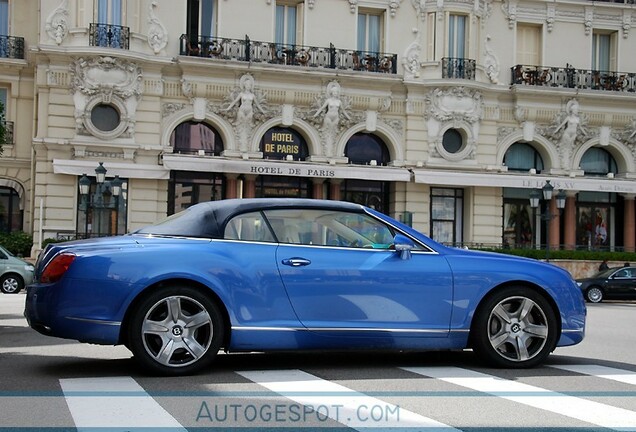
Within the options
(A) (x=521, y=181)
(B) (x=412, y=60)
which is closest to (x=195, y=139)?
(B) (x=412, y=60)

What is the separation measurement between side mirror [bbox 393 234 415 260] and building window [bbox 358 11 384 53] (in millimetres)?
30294

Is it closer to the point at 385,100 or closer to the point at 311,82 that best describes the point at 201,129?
the point at 311,82

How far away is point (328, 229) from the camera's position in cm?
821

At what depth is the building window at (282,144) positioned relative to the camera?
36656mm

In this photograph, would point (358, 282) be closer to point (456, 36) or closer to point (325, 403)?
point (325, 403)

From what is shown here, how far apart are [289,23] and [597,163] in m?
14.8

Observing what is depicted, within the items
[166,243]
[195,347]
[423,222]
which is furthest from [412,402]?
[423,222]

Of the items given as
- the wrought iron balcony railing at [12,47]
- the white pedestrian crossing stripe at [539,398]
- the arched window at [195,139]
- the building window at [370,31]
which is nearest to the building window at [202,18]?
the arched window at [195,139]

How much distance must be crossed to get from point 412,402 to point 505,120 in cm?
3344

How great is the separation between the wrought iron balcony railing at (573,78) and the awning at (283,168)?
6.75m

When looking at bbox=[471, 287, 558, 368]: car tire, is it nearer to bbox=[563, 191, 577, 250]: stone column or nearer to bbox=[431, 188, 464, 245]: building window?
bbox=[431, 188, 464, 245]: building window

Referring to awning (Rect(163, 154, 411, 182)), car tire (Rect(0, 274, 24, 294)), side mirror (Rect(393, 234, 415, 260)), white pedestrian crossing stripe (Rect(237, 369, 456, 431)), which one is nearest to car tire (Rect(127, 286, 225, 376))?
white pedestrian crossing stripe (Rect(237, 369, 456, 431))

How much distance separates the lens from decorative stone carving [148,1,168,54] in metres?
34.8

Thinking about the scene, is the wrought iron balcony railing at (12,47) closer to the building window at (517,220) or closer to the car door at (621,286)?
the building window at (517,220)
